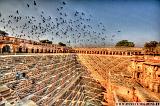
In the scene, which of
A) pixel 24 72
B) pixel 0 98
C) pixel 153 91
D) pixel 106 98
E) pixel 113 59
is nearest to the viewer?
pixel 0 98

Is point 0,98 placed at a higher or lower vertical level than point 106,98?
higher

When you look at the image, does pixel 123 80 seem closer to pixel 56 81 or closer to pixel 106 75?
pixel 106 75

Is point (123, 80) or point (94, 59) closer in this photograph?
point (123, 80)

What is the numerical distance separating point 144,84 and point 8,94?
4.52 m

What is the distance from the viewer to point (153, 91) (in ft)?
21.5

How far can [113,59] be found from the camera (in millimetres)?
10766

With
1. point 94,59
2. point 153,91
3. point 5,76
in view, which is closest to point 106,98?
point 153,91

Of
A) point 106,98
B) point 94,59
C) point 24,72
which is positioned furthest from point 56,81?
point 94,59

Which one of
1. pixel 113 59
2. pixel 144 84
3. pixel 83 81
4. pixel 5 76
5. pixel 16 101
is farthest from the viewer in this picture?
→ pixel 113 59

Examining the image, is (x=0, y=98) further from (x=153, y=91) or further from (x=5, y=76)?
(x=153, y=91)

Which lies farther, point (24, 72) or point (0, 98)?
point (24, 72)

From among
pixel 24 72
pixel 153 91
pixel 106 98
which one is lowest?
pixel 106 98

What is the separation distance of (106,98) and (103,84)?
4.18 ft

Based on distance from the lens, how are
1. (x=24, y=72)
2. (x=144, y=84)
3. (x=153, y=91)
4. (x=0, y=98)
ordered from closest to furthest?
(x=0, y=98) → (x=24, y=72) → (x=153, y=91) → (x=144, y=84)
